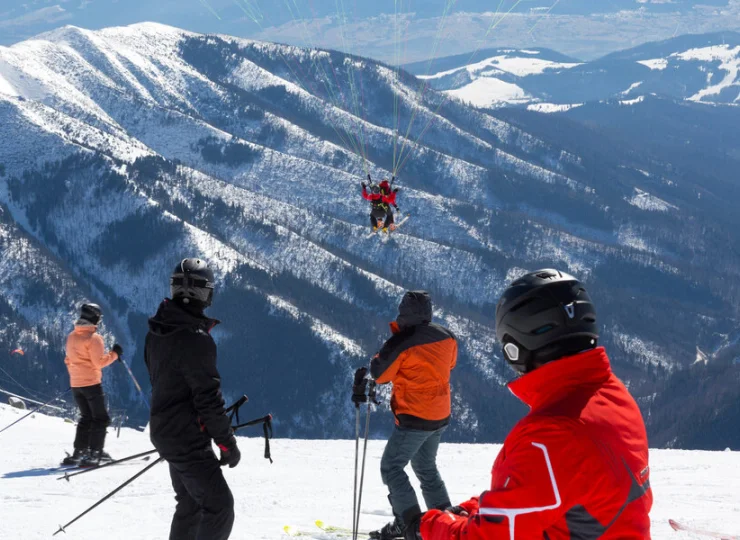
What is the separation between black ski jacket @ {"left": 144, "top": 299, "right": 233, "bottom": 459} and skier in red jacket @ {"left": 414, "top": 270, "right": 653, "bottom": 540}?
3.33 metres

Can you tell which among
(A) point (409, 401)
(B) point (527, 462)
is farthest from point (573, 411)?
(A) point (409, 401)

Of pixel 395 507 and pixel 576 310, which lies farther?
pixel 395 507

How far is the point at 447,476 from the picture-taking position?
13109mm

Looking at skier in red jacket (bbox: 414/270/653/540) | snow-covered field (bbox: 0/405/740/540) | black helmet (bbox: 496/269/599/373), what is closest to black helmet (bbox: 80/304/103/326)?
snow-covered field (bbox: 0/405/740/540)

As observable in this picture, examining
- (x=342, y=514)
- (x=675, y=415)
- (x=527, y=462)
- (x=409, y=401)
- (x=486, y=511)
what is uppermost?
(x=527, y=462)

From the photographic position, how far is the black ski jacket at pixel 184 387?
20.8ft

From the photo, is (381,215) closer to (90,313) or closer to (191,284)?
(90,313)

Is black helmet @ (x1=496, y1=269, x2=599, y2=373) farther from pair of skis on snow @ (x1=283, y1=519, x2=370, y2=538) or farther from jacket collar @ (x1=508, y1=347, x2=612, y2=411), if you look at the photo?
pair of skis on snow @ (x1=283, y1=519, x2=370, y2=538)

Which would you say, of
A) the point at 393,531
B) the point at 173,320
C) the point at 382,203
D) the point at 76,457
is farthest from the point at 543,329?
the point at 382,203

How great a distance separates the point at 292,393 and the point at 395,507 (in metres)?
184

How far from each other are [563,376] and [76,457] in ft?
38.1

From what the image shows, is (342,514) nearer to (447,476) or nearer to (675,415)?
(447,476)

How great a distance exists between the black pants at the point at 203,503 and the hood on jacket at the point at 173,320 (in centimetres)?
110

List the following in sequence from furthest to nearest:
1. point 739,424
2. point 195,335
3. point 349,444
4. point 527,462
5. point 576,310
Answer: point 739,424 < point 349,444 < point 195,335 < point 576,310 < point 527,462
